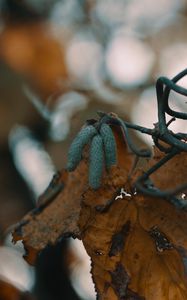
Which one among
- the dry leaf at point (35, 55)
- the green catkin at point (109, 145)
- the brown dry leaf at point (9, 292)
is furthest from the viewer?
the dry leaf at point (35, 55)

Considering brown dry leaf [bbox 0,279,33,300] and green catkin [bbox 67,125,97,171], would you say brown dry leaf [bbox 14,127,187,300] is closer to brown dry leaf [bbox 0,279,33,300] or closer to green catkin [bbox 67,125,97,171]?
green catkin [bbox 67,125,97,171]

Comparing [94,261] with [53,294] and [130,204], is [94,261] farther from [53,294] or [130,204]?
[53,294]

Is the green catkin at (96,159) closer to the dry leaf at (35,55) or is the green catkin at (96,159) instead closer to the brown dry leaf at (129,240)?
the brown dry leaf at (129,240)

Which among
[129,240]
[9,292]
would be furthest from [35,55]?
[129,240]

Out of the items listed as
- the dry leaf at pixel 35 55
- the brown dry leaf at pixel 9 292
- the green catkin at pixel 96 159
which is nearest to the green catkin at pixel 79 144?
the green catkin at pixel 96 159

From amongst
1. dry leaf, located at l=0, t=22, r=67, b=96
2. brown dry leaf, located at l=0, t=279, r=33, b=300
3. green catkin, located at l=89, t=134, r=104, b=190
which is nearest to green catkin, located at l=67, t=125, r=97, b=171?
green catkin, located at l=89, t=134, r=104, b=190

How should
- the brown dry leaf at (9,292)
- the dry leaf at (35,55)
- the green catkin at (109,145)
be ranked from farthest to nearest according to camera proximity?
the dry leaf at (35,55) → the brown dry leaf at (9,292) → the green catkin at (109,145)

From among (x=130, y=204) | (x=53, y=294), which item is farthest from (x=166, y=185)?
(x=53, y=294)
